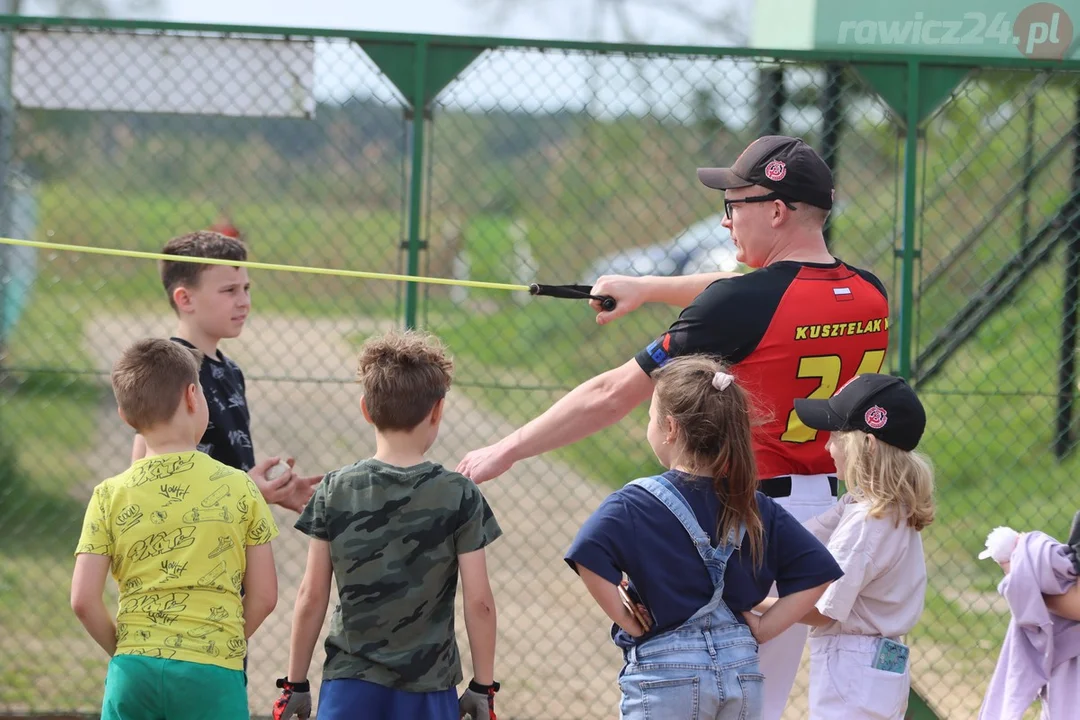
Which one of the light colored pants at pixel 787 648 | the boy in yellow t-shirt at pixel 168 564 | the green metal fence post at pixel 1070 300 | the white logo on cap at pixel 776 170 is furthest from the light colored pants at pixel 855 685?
the green metal fence post at pixel 1070 300

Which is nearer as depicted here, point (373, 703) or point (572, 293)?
point (373, 703)

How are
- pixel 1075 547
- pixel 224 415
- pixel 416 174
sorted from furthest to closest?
1. pixel 416 174
2. pixel 224 415
3. pixel 1075 547

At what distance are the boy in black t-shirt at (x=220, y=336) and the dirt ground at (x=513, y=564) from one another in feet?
2.00

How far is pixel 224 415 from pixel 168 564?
2.40ft

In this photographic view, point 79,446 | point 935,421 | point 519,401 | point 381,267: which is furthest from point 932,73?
point 381,267

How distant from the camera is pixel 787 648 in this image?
10.4 ft

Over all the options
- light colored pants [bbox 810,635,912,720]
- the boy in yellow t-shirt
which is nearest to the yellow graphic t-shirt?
the boy in yellow t-shirt

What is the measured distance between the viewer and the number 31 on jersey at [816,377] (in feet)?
10.2

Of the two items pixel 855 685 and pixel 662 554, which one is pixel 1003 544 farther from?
pixel 662 554

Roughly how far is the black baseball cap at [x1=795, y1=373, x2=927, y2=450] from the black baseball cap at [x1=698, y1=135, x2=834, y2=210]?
1.72 feet

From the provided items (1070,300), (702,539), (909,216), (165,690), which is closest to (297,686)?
(165,690)

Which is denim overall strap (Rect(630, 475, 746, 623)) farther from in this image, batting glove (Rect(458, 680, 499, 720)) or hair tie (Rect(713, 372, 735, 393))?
batting glove (Rect(458, 680, 499, 720))

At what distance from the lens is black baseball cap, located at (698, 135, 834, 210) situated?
312cm

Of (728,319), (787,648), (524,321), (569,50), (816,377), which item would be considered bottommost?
(787,648)
